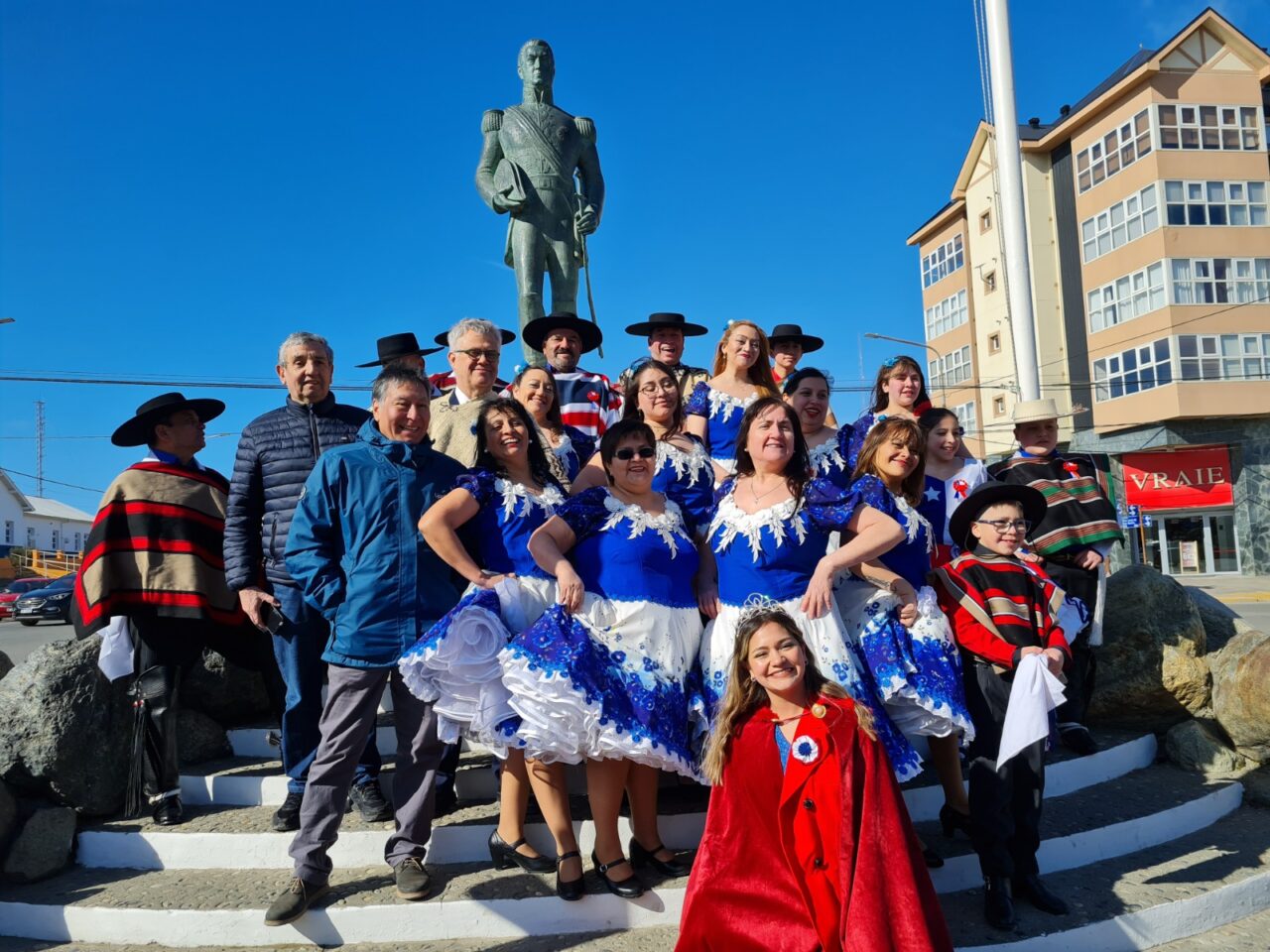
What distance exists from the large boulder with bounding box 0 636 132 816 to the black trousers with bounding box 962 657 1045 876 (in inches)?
159

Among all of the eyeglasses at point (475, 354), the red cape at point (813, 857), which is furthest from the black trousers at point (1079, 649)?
the eyeglasses at point (475, 354)

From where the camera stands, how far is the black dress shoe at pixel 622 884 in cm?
354

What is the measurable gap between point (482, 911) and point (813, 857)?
4.50 ft

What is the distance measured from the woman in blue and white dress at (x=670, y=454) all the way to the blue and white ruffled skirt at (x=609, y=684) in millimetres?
678

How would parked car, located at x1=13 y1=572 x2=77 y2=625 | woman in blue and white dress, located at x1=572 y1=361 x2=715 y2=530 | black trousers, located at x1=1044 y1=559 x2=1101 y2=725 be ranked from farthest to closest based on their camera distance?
parked car, located at x1=13 y1=572 x2=77 y2=625 < black trousers, located at x1=1044 y1=559 x2=1101 y2=725 < woman in blue and white dress, located at x1=572 y1=361 x2=715 y2=530

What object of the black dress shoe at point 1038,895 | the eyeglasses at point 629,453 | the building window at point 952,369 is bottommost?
the black dress shoe at point 1038,895

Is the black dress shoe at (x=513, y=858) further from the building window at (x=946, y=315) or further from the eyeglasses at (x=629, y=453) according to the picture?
the building window at (x=946, y=315)

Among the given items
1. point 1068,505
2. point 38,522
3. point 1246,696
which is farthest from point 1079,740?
point 38,522

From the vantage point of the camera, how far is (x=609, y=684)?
11.5ft

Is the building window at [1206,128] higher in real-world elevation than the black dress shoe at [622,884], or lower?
higher

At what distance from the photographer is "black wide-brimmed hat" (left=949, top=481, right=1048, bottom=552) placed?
3.90 m

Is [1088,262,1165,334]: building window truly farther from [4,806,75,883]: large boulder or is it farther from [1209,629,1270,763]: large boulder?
[4,806,75,883]: large boulder

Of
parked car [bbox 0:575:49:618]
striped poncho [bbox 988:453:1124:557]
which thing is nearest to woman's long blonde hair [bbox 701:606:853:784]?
striped poncho [bbox 988:453:1124:557]

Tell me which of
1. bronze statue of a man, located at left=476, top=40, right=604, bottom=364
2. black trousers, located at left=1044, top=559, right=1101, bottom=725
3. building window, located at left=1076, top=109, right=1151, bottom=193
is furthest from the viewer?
building window, located at left=1076, top=109, right=1151, bottom=193
